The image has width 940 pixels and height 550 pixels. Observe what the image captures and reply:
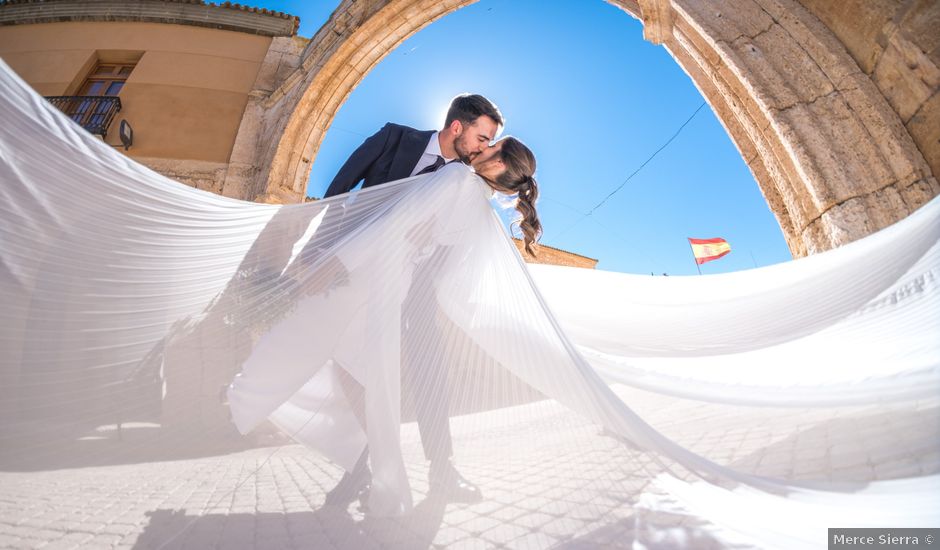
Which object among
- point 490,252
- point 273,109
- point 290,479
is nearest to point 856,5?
point 490,252

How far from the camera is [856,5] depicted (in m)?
2.02

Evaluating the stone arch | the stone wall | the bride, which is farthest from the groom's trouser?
the stone wall

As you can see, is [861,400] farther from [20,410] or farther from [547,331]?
[20,410]

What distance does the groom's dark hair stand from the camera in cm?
181

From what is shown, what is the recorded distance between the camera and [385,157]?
1719 millimetres

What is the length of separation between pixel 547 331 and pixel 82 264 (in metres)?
1.29

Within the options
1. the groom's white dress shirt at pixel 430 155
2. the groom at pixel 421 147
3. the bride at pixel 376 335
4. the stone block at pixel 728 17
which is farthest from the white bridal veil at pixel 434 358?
the stone block at pixel 728 17

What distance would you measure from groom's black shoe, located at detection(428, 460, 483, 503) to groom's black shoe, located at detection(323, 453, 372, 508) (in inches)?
6.5

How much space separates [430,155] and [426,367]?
110 cm

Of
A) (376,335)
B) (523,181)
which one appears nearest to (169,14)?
(523,181)

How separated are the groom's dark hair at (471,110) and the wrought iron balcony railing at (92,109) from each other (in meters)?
7.12

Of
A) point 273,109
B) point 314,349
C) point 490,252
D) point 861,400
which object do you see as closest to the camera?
point 861,400

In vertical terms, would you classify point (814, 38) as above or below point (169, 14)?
below

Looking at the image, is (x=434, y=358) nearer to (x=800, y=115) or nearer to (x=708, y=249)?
(x=800, y=115)
